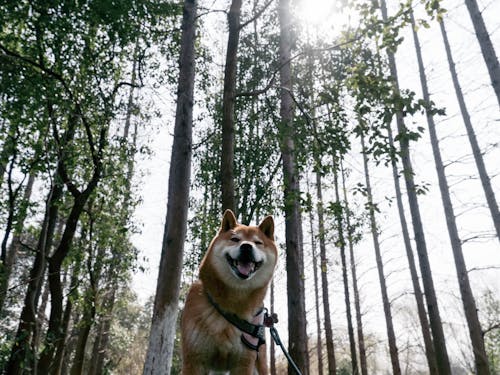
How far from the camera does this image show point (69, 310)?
13422 mm

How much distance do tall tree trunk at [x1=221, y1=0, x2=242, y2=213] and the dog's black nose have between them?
9.04 feet

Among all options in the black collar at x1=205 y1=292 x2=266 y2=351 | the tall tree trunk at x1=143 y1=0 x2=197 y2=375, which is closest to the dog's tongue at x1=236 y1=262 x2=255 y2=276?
the black collar at x1=205 y1=292 x2=266 y2=351

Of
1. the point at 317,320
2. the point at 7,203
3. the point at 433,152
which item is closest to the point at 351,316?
the point at 317,320

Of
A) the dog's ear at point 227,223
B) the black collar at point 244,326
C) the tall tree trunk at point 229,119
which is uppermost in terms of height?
the tall tree trunk at point 229,119

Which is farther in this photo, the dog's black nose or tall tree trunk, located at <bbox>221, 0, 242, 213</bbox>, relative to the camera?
tall tree trunk, located at <bbox>221, 0, 242, 213</bbox>

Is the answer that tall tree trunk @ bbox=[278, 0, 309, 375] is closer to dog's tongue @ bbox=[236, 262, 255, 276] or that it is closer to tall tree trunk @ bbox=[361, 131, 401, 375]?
dog's tongue @ bbox=[236, 262, 255, 276]

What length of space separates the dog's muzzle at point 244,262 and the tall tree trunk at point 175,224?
237cm

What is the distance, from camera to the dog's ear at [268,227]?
3.70 metres

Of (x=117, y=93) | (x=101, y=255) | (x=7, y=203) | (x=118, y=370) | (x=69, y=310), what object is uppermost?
(x=117, y=93)

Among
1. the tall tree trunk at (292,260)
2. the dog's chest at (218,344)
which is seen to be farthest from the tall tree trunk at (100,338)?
the dog's chest at (218,344)

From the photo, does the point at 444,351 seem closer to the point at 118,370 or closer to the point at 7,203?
the point at 7,203

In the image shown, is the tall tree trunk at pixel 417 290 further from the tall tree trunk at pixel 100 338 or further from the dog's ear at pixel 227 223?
the tall tree trunk at pixel 100 338

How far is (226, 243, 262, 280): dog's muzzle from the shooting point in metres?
3.14

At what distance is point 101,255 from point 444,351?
14.1m
